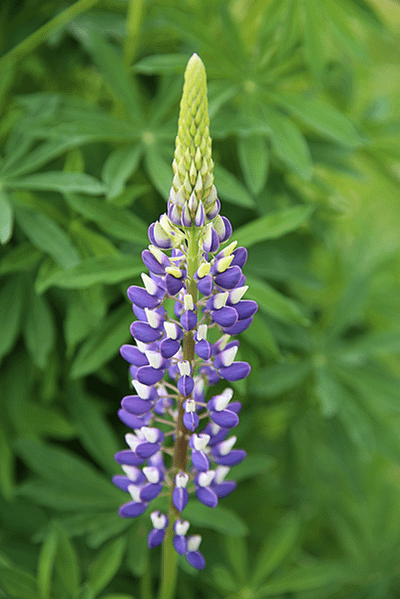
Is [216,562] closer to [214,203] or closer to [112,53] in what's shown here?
[214,203]

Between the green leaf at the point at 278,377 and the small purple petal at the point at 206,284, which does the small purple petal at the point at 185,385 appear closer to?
the small purple petal at the point at 206,284

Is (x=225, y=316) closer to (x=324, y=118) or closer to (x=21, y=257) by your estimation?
(x=21, y=257)

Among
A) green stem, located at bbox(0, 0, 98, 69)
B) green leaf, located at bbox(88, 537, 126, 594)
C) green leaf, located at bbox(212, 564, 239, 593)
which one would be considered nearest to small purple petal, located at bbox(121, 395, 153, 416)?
green leaf, located at bbox(88, 537, 126, 594)

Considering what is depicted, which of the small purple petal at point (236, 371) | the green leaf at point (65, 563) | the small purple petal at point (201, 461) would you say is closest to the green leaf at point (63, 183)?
the small purple petal at point (236, 371)

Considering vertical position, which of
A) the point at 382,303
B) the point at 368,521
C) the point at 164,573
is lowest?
the point at 368,521

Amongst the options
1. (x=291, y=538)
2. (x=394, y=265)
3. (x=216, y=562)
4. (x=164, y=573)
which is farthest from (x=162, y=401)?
(x=394, y=265)
